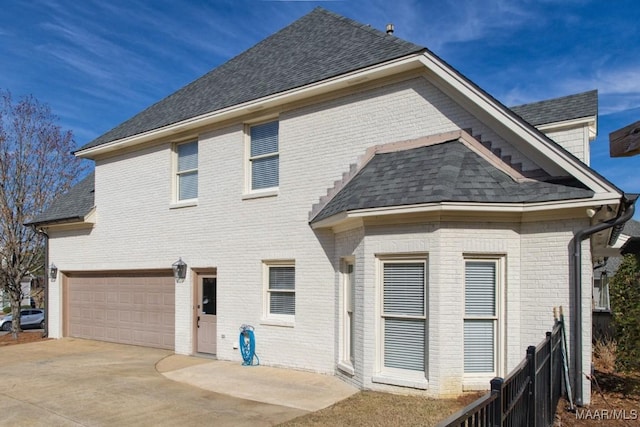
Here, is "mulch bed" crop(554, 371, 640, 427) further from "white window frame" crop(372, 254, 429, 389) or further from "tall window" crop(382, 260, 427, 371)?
"tall window" crop(382, 260, 427, 371)

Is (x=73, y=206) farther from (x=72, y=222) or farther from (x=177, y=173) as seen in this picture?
(x=177, y=173)

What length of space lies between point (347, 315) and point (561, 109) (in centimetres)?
677

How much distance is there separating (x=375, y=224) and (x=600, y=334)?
9.20 m

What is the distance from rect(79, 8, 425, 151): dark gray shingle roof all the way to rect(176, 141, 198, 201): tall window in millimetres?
863

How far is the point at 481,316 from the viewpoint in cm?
827

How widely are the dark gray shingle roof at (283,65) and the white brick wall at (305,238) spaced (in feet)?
2.22

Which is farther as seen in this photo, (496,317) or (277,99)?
(277,99)

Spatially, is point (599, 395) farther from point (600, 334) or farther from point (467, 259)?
point (600, 334)

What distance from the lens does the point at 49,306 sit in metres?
17.2

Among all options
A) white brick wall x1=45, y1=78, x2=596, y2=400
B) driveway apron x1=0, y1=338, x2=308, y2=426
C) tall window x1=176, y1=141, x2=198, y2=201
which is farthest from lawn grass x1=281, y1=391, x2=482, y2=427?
tall window x1=176, y1=141, x2=198, y2=201

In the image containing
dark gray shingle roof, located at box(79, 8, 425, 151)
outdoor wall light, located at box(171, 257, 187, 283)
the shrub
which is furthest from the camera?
outdoor wall light, located at box(171, 257, 187, 283)

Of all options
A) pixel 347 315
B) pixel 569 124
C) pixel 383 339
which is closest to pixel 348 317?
pixel 347 315

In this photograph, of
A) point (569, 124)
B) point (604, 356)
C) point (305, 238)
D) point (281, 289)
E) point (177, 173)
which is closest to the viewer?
point (569, 124)

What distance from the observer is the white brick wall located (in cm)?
812
